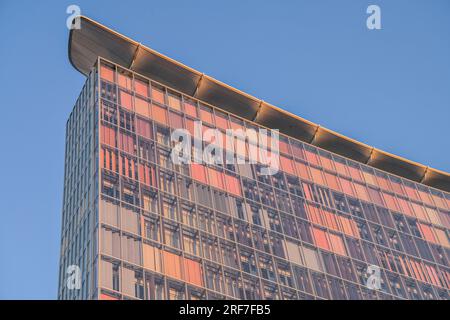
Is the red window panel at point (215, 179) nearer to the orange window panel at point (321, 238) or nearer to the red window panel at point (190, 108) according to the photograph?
the red window panel at point (190, 108)

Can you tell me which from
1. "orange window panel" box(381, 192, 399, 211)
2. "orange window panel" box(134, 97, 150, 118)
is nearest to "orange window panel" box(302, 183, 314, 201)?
"orange window panel" box(381, 192, 399, 211)

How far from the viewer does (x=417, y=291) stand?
2827 inches

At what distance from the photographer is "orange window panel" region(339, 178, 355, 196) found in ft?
262

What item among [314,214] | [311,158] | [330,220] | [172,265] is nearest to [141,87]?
[311,158]

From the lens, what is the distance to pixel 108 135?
213 feet

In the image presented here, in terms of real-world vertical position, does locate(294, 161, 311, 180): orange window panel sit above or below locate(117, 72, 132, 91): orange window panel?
below

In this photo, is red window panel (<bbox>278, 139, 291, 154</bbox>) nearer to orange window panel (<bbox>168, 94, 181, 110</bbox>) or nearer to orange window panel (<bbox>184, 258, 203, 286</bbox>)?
orange window panel (<bbox>168, 94, 181, 110</bbox>)

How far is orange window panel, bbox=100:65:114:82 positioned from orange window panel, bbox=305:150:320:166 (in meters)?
21.7

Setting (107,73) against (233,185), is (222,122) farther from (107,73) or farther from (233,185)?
(107,73)

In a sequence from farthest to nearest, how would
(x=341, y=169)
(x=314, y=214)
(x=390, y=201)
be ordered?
1. (x=341, y=169)
2. (x=390, y=201)
3. (x=314, y=214)

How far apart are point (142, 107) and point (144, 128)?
3198 millimetres

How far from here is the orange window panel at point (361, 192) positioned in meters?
80.3

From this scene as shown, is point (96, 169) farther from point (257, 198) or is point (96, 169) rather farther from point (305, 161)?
point (305, 161)
